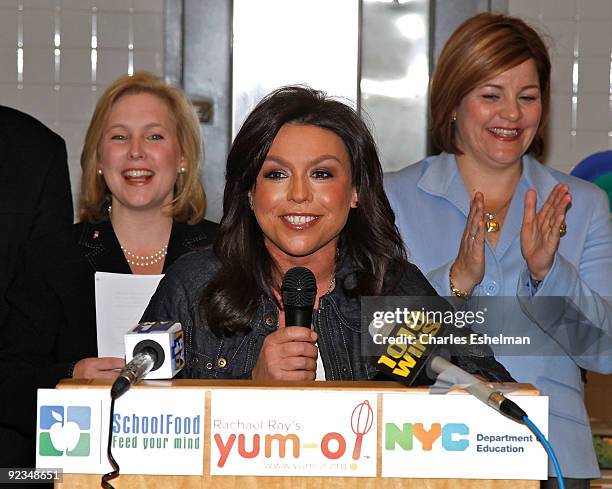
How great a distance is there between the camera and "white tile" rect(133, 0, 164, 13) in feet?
15.7

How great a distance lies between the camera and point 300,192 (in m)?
2.23

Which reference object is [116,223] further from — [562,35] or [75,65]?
[562,35]

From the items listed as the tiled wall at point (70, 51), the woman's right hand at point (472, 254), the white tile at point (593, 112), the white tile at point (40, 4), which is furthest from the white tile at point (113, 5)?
the woman's right hand at point (472, 254)

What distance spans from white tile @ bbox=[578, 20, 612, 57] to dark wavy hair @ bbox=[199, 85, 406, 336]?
2754mm

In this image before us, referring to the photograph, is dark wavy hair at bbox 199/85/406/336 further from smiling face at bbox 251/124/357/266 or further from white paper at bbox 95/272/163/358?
white paper at bbox 95/272/163/358

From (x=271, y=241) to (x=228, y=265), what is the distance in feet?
0.37

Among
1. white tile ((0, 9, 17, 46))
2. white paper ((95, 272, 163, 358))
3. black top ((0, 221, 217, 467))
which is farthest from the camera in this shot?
white tile ((0, 9, 17, 46))

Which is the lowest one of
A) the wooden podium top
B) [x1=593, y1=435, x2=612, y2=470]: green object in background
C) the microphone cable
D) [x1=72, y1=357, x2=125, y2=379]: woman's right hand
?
[x1=593, y1=435, x2=612, y2=470]: green object in background

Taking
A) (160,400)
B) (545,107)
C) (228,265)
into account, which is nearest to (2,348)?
(228,265)

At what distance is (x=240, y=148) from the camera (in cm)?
235

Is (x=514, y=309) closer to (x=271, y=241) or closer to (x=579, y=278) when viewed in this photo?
(x=579, y=278)

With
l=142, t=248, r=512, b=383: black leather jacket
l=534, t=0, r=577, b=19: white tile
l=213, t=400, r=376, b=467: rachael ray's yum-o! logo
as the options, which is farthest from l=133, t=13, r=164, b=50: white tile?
l=213, t=400, r=376, b=467: rachael ray's yum-o! logo

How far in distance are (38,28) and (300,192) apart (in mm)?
2956

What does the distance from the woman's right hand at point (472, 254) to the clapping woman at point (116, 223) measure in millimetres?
779
